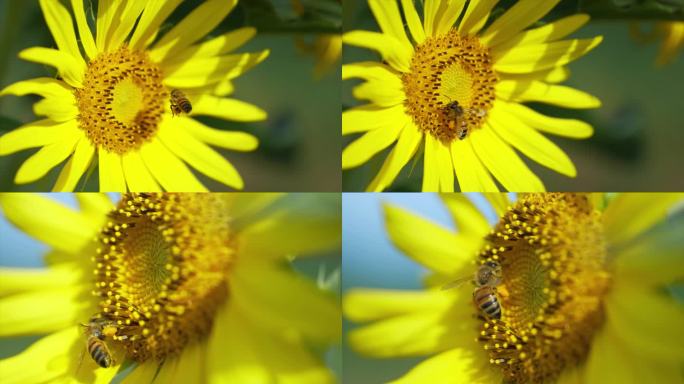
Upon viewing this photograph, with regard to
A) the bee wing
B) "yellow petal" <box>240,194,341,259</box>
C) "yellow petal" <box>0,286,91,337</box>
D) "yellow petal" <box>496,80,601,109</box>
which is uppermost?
"yellow petal" <box>496,80,601,109</box>

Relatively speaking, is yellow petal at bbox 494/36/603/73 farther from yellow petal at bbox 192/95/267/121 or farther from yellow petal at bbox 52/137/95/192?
yellow petal at bbox 52/137/95/192

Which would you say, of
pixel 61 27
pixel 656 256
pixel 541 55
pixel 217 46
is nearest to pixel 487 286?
pixel 656 256

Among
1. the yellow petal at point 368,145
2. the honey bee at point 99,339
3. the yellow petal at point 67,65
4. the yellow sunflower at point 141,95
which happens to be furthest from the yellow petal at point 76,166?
the yellow petal at point 368,145

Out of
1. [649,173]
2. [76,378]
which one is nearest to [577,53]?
[649,173]

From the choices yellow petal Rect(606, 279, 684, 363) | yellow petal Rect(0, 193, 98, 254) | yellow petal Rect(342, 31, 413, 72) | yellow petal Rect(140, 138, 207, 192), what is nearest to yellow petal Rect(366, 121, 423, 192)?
yellow petal Rect(342, 31, 413, 72)

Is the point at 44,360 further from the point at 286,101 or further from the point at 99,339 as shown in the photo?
the point at 286,101
